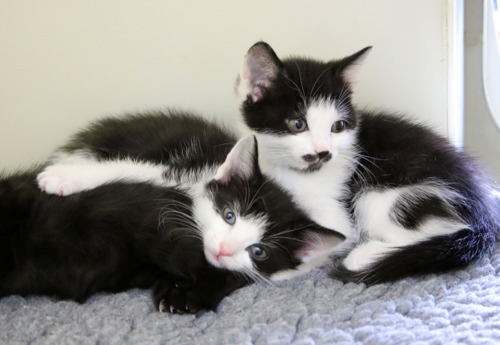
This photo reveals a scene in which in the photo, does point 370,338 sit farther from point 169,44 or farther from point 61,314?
point 169,44

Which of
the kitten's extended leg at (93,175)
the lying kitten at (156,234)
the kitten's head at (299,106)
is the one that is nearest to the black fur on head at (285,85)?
the kitten's head at (299,106)

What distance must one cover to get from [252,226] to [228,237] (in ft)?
0.23

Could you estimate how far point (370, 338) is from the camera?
113 cm

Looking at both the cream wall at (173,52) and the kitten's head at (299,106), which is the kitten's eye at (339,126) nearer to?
A: the kitten's head at (299,106)

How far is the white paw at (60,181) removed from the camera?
4.75ft

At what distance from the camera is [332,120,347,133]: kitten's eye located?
5.39 ft

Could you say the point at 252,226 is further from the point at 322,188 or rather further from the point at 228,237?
the point at 322,188

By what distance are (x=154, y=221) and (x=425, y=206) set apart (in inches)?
29.8

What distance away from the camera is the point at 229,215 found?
147 centimetres

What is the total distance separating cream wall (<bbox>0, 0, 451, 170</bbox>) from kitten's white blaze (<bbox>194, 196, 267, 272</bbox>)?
0.58 m

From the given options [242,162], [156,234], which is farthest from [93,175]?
[242,162]

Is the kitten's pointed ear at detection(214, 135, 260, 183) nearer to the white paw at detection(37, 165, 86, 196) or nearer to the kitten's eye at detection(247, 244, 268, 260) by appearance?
the kitten's eye at detection(247, 244, 268, 260)

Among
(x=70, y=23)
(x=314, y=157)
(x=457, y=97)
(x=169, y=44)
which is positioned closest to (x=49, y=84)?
(x=70, y=23)

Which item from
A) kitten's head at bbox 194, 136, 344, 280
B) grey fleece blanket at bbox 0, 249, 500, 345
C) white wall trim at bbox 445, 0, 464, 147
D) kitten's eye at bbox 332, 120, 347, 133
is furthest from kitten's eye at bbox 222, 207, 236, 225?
white wall trim at bbox 445, 0, 464, 147
